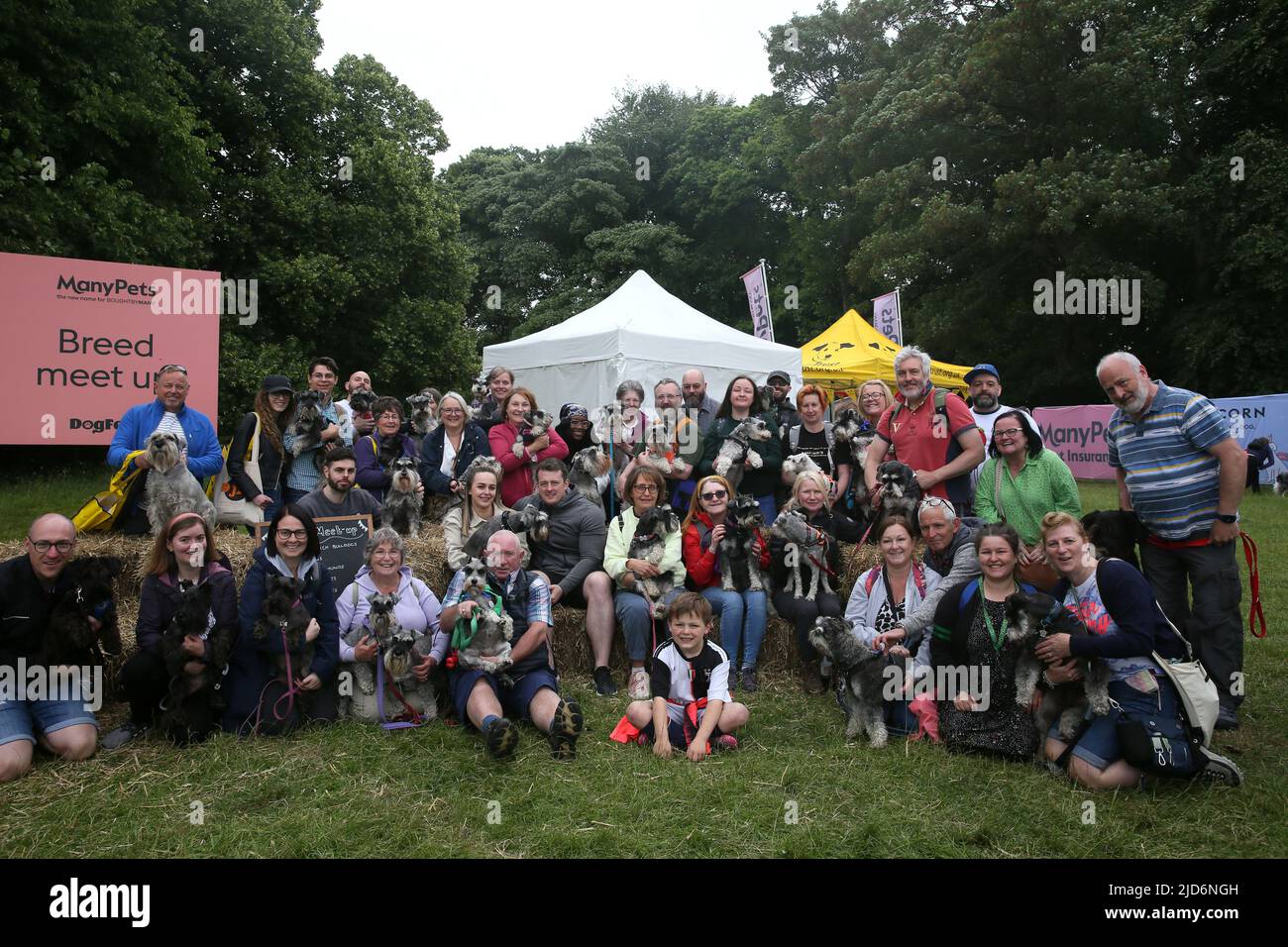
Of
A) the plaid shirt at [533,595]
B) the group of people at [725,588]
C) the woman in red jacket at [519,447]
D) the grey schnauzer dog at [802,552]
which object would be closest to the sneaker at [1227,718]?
the group of people at [725,588]

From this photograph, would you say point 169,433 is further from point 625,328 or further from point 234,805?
point 625,328

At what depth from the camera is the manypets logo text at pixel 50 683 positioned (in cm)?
381

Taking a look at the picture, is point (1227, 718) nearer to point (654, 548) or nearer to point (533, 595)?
point (654, 548)

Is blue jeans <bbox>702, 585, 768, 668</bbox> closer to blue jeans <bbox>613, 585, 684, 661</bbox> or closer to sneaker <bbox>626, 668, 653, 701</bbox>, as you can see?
blue jeans <bbox>613, 585, 684, 661</bbox>

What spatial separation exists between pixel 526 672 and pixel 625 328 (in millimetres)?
7742

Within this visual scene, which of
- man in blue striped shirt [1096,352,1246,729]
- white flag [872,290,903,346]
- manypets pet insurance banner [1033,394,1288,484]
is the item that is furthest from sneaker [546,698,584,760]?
white flag [872,290,903,346]

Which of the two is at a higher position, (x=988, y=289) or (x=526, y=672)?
(x=988, y=289)

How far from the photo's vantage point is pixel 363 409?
22.7 feet

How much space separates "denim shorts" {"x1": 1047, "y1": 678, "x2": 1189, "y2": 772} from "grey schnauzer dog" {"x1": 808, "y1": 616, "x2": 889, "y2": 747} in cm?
92

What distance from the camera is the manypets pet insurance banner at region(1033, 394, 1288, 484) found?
1581 centimetres

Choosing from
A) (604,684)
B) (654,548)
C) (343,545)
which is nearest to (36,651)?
(343,545)

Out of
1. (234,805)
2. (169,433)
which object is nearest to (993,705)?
(234,805)

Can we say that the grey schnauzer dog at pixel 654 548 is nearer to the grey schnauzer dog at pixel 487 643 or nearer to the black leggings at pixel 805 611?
the black leggings at pixel 805 611

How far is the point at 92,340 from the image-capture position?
7344 millimetres
